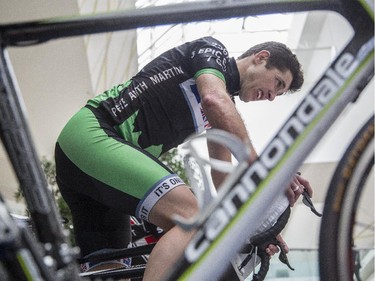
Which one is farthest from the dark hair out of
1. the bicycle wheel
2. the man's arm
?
the bicycle wheel

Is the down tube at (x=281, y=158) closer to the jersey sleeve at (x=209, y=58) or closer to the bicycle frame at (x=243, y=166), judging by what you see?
the bicycle frame at (x=243, y=166)

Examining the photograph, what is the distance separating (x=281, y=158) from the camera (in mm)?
912

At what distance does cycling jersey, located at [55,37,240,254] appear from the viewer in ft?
3.88

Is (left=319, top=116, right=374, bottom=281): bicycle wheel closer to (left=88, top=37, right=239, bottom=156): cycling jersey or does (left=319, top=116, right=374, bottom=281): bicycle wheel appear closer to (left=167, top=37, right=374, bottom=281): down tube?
(left=167, top=37, right=374, bottom=281): down tube

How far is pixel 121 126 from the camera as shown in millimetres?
1374

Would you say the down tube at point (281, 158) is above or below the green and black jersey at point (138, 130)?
above

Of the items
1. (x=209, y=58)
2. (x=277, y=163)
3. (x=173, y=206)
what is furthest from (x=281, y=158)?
(x=209, y=58)

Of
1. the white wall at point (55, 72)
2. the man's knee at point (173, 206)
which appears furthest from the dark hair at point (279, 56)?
the white wall at point (55, 72)

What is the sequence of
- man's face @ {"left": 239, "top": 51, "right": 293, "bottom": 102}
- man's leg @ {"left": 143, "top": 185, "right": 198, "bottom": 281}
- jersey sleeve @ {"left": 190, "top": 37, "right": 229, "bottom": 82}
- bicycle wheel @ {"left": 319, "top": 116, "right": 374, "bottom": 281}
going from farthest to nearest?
man's face @ {"left": 239, "top": 51, "right": 293, "bottom": 102} < jersey sleeve @ {"left": 190, "top": 37, "right": 229, "bottom": 82} < man's leg @ {"left": 143, "top": 185, "right": 198, "bottom": 281} < bicycle wheel @ {"left": 319, "top": 116, "right": 374, "bottom": 281}

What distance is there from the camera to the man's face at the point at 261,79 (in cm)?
148

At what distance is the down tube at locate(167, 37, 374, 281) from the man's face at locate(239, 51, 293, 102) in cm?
52

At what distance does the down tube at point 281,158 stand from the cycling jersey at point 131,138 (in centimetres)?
27

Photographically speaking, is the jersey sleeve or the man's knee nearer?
the man's knee

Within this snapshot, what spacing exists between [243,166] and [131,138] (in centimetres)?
52
